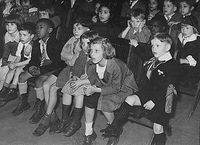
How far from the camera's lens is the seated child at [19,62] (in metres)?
2.97

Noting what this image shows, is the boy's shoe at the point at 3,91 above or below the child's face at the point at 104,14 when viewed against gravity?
below

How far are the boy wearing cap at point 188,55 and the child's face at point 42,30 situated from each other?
138cm

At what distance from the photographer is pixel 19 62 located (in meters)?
3.01

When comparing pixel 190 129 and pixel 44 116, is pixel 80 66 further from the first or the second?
pixel 190 129

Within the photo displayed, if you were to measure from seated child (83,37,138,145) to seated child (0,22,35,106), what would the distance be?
3.08ft

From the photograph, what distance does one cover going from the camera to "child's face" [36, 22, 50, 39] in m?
2.94

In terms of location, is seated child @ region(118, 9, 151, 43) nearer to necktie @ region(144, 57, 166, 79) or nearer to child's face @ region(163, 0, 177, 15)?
child's face @ region(163, 0, 177, 15)

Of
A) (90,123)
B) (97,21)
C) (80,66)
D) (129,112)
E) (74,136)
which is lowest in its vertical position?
(74,136)

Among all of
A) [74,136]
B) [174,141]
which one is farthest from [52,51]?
[174,141]

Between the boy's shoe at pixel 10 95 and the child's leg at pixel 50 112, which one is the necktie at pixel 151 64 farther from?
the boy's shoe at pixel 10 95

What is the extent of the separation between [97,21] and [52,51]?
2.93 feet

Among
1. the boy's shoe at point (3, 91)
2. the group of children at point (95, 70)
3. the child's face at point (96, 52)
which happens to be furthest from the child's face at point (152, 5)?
the boy's shoe at point (3, 91)

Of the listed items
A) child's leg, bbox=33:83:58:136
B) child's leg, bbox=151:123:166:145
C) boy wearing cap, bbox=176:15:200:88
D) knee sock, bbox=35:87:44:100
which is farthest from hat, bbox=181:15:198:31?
knee sock, bbox=35:87:44:100

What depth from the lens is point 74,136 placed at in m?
2.49
